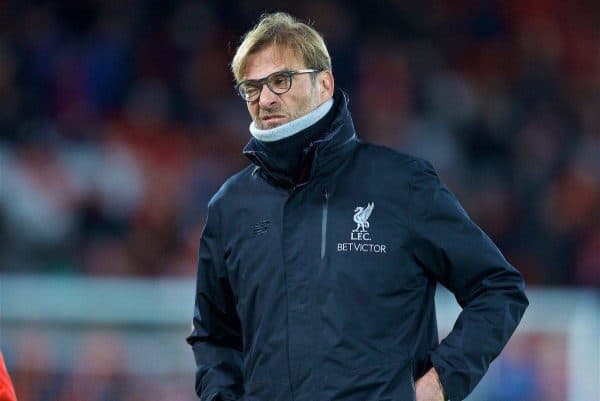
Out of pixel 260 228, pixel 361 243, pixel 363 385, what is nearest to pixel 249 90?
pixel 260 228

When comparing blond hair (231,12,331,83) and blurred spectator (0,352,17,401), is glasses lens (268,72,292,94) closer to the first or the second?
blond hair (231,12,331,83)

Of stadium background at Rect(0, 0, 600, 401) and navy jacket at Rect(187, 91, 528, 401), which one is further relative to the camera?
stadium background at Rect(0, 0, 600, 401)

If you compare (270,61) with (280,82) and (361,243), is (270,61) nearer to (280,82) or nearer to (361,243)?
(280,82)

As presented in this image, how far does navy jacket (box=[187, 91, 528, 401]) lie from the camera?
312cm

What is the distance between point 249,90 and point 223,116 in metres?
6.11

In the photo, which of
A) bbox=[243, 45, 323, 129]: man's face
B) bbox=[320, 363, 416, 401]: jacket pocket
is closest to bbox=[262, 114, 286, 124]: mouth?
bbox=[243, 45, 323, 129]: man's face

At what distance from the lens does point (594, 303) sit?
7.30 m

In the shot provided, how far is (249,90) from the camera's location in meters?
3.30

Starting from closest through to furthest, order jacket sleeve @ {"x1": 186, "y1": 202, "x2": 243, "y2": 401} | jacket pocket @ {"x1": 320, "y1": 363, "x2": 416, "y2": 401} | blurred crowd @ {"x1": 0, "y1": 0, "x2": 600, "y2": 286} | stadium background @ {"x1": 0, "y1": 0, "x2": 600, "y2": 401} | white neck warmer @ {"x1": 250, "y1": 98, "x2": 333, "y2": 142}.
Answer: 1. jacket pocket @ {"x1": 320, "y1": 363, "x2": 416, "y2": 401}
2. white neck warmer @ {"x1": 250, "y1": 98, "x2": 333, "y2": 142}
3. jacket sleeve @ {"x1": 186, "y1": 202, "x2": 243, "y2": 401}
4. stadium background @ {"x1": 0, "y1": 0, "x2": 600, "y2": 401}
5. blurred crowd @ {"x1": 0, "y1": 0, "x2": 600, "y2": 286}

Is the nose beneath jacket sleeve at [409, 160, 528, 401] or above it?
above

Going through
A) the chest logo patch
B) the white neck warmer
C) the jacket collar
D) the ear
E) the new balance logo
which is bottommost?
the chest logo patch

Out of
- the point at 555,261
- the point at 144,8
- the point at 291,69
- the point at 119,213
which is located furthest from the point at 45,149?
the point at 291,69

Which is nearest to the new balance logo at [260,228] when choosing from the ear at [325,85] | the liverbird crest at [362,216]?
the liverbird crest at [362,216]

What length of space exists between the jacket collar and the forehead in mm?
152
